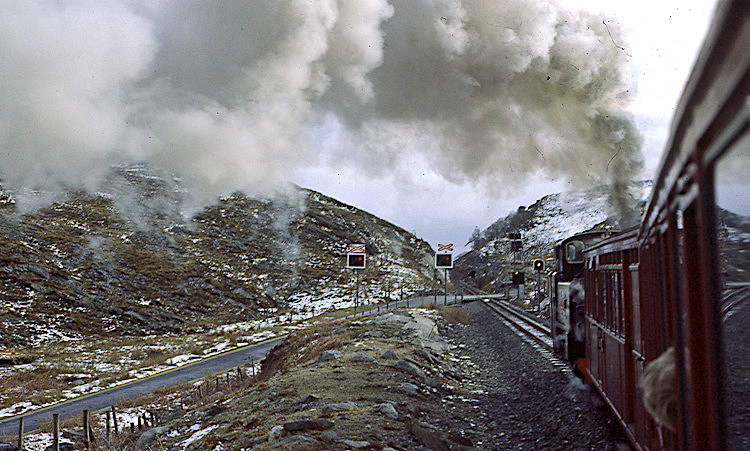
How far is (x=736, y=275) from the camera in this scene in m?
2.05

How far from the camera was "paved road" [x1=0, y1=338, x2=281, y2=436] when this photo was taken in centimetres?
1758

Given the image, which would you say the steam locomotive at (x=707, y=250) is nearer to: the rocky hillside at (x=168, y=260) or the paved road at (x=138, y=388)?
the paved road at (x=138, y=388)

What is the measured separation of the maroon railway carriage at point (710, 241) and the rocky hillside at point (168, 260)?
1561 inches

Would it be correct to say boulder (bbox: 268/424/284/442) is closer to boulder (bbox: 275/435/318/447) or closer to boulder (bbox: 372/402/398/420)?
boulder (bbox: 275/435/318/447)

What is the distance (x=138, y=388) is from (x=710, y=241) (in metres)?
22.5

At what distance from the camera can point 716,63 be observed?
6.24 ft

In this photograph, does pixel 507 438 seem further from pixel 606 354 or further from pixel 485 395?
pixel 485 395

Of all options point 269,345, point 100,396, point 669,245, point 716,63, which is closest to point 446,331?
point 269,345

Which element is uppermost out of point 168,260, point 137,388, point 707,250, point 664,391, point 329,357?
point 168,260

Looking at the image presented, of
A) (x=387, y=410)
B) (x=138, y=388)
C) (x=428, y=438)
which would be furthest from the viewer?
(x=138, y=388)

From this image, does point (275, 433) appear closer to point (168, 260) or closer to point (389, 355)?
point (389, 355)

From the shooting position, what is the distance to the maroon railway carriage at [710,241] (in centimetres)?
180

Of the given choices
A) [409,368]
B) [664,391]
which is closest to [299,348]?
[409,368]

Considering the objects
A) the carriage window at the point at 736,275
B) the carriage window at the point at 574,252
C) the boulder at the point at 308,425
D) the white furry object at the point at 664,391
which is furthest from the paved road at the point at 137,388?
the carriage window at the point at 736,275
